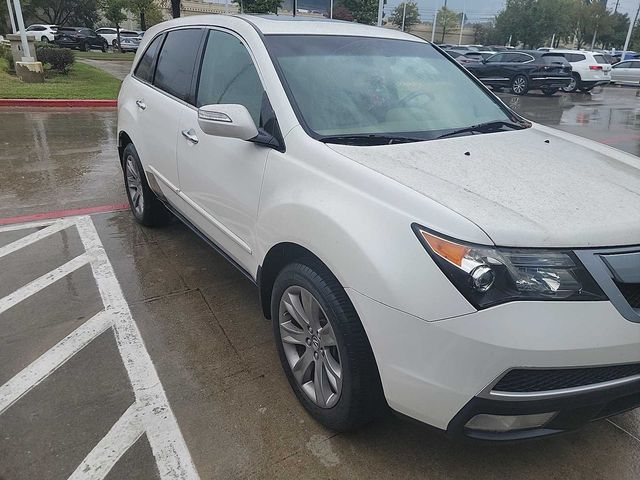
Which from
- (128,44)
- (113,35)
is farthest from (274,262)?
(113,35)

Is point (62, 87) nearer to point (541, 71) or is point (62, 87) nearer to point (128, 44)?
point (541, 71)

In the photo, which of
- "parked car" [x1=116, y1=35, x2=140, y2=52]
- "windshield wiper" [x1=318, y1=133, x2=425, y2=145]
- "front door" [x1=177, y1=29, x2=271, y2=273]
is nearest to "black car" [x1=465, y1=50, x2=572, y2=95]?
"front door" [x1=177, y1=29, x2=271, y2=273]

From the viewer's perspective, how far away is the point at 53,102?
1149 cm

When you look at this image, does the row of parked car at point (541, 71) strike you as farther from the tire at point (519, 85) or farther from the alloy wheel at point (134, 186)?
the alloy wheel at point (134, 186)

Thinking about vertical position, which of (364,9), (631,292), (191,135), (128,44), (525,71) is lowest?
(128,44)

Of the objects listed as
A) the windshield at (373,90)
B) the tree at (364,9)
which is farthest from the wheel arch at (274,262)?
the tree at (364,9)

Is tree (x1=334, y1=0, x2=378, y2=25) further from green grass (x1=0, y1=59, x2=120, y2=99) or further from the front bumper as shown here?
the front bumper

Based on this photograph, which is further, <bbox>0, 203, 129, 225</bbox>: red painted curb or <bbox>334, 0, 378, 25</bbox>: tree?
<bbox>334, 0, 378, 25</bbox>: tree

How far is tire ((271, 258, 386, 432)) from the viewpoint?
2088mm

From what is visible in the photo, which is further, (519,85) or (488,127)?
(519,85)

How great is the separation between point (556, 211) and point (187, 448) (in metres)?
1.85

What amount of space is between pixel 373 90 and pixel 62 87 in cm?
Answer: 1314

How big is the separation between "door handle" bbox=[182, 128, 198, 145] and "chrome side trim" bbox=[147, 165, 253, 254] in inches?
16.4

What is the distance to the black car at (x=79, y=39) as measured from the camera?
33.8 metres
